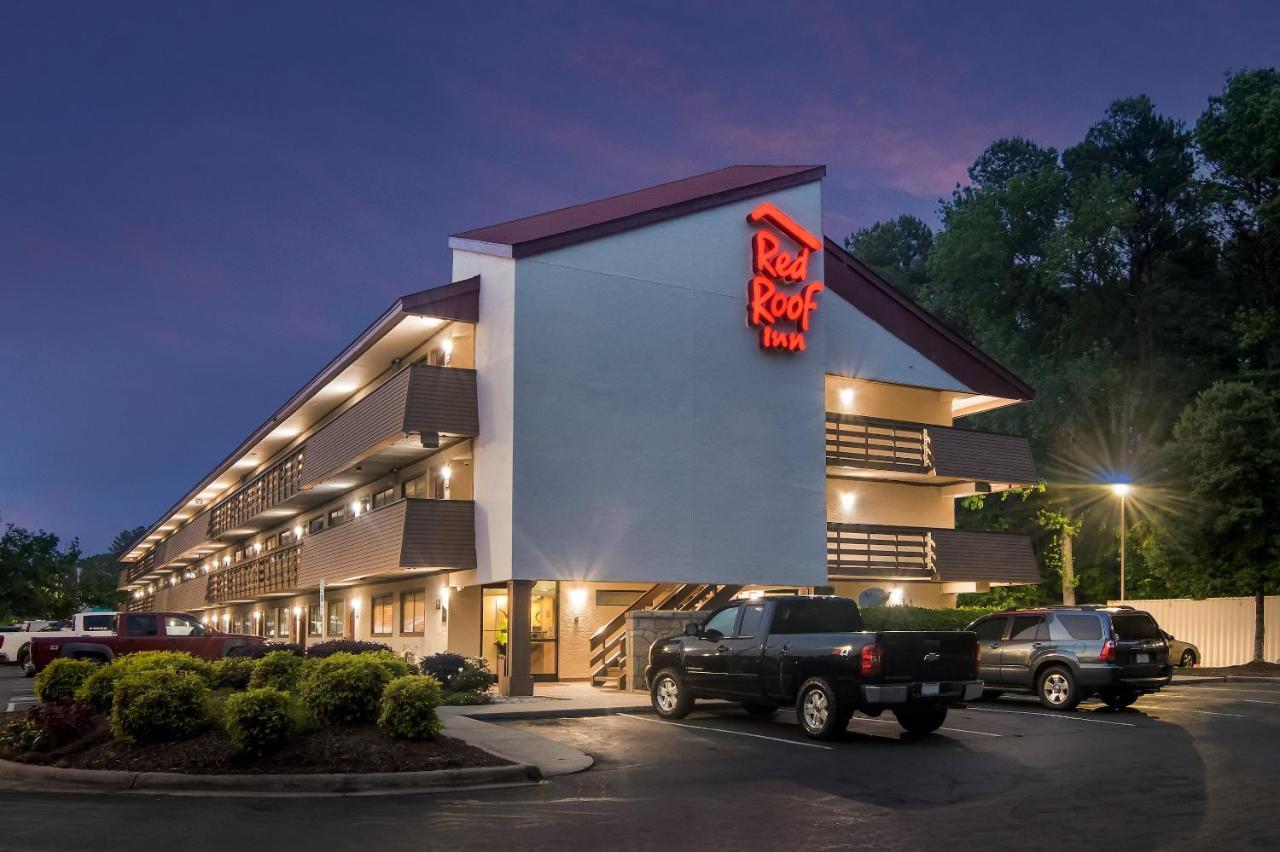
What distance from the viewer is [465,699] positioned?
79.6 feet

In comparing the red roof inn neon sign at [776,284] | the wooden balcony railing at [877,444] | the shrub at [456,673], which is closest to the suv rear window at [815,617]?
the shrub at [456,673]

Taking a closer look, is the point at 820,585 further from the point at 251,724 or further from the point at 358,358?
the point at 251,724

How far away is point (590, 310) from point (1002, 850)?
68.9 feet

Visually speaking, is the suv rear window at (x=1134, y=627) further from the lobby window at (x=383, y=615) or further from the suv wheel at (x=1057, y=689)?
the lobby window at (x=383, y=615)

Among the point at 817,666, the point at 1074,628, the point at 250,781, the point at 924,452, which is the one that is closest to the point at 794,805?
the point at 250,781

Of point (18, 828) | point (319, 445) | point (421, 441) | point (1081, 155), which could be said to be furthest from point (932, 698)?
point (1081, 155)

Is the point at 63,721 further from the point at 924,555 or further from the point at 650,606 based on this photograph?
the point at 924,555

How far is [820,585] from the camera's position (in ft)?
108

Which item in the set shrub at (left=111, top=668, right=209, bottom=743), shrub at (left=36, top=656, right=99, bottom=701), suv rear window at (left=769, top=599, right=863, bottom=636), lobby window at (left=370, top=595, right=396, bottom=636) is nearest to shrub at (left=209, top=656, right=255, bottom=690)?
shrub at (left=36, top=656, right=99, bottom=701)

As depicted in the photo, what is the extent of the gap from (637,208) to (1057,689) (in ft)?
50.5

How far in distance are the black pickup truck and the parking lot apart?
596 millimetres

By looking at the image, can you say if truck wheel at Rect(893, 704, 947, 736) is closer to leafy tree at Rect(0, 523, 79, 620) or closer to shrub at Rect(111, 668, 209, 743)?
shrub at Rect(111, 668, 209, 743)

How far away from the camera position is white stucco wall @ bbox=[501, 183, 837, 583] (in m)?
28.5

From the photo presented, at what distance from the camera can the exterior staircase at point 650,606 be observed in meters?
29.4
